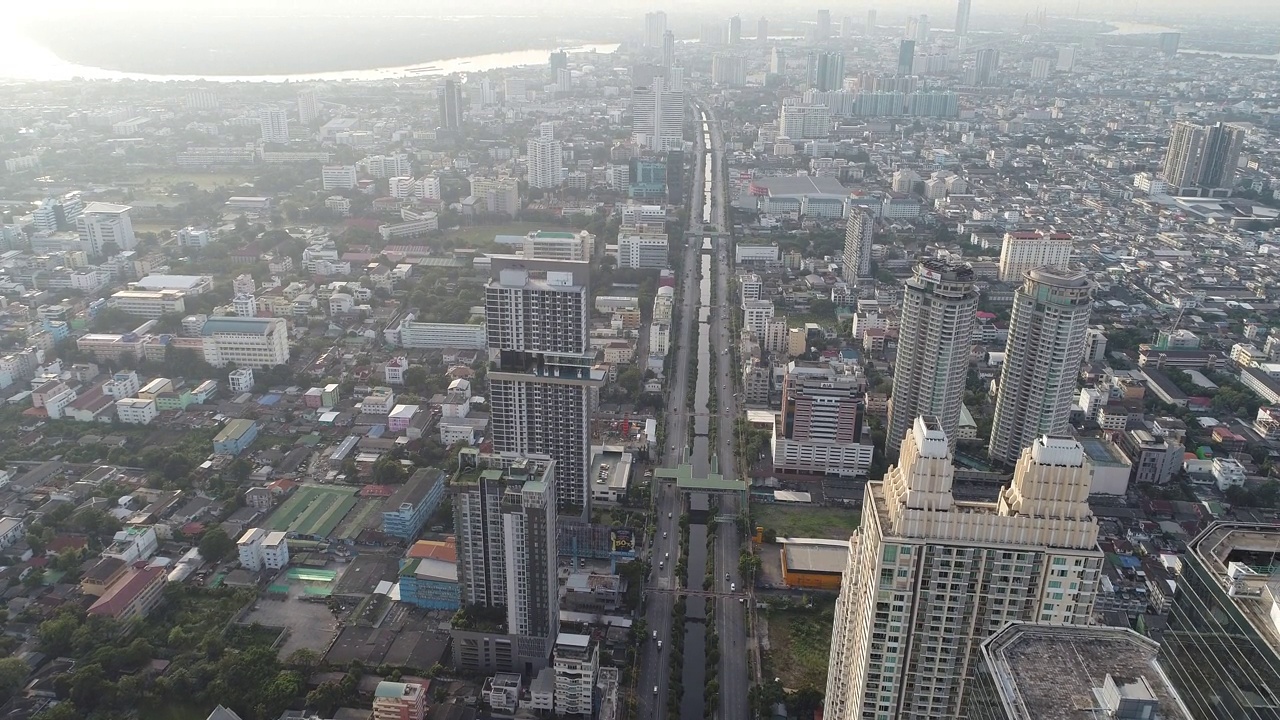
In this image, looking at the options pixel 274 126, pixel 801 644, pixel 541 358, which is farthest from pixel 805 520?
pixel 274 126

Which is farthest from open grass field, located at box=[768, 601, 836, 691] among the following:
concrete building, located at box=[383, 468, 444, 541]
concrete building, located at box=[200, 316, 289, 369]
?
concrete building, located at box=[200, 316, 289, 369]

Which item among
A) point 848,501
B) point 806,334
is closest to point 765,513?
point 848,501

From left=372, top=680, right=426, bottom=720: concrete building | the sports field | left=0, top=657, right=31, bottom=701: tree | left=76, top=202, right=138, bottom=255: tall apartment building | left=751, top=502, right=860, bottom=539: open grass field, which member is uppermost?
left=76, top=202, right=138, bottom=255: tall apartment building

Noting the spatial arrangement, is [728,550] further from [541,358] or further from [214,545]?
[214,545]

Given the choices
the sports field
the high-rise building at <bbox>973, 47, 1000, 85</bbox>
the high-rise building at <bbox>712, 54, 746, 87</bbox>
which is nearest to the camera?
the sports field

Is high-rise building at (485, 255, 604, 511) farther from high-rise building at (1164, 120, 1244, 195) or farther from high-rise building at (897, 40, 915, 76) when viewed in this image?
high-rise building at (897, 40, 915, 76)

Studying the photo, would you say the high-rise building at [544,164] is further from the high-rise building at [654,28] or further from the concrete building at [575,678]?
the high-rise building at [654,28]
